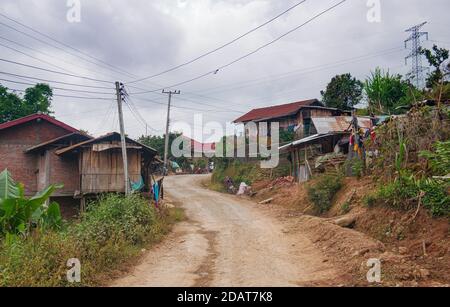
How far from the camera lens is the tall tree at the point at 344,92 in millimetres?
32781

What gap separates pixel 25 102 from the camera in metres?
30.0

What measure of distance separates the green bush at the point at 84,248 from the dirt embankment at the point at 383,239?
5019 mm

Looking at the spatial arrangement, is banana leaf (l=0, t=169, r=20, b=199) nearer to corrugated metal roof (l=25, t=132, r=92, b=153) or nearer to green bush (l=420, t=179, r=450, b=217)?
corrugated metal roof (l=25, t=132, r=92, b=153)

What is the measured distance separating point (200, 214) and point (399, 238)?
9.45 m

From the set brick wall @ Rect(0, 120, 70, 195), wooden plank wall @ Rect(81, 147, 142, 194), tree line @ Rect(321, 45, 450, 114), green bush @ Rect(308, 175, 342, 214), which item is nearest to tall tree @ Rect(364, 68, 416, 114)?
tree line @ Rect(321, 45, 450, 114)

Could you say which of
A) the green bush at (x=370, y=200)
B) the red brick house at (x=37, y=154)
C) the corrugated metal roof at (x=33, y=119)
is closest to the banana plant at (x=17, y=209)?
the red brick house at (x=37, y=154)

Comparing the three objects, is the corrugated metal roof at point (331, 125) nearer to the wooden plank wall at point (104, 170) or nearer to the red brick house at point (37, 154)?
the wooden plank wall at point (104, 170)

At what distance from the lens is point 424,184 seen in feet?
29.6

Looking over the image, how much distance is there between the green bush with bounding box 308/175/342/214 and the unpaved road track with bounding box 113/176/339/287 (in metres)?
1.72

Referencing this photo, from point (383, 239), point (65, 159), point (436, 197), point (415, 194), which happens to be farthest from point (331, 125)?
point (65, 159)

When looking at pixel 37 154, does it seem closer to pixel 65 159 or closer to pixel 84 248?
pixel 65 159

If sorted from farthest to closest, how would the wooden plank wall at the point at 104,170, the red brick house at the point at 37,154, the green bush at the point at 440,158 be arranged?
the red brick house at the point at 37,154 → the wooden plank wall at the point at 104,170 → the green bush at the point at 440,158

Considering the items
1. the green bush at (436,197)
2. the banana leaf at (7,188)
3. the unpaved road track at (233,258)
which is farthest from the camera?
the banana leaf at (7,188)
